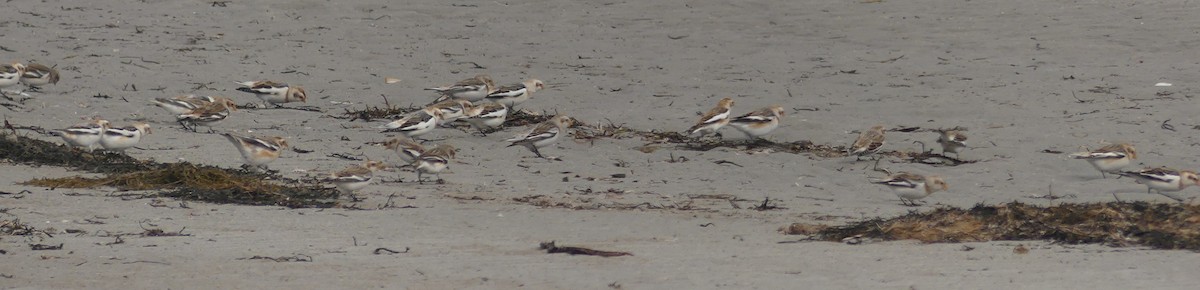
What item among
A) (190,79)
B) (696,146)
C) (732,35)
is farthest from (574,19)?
(696,146)

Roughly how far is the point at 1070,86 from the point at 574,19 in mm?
6823

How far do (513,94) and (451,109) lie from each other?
984mm

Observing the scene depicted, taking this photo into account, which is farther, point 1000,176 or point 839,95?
point 839,95

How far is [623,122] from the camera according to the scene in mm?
16000

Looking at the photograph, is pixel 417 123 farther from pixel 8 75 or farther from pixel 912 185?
pixel 912 185

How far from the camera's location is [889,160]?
13.9 m

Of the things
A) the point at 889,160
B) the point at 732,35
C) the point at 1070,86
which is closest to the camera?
the point at 889,160

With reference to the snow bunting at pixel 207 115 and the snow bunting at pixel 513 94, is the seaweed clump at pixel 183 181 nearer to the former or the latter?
the snow bunting at pixel 207 115

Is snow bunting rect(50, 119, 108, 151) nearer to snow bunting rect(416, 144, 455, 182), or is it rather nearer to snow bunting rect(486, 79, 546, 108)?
snow bunting rect(416, 144, 455, 182)

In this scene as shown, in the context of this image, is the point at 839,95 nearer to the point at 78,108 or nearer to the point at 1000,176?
the point at 1000,176

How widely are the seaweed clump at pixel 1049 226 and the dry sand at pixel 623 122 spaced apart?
0.86 feet

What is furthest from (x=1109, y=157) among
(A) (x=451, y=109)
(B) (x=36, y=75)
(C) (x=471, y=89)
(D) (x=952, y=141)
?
(B) (x=36, y=75)

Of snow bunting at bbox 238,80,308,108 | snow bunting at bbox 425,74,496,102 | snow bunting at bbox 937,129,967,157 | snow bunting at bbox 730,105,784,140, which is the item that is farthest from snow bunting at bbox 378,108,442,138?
snow bunting at bbox 937,129,967,157

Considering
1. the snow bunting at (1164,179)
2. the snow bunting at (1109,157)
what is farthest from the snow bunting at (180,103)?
the snow bunting at (1164,179)
